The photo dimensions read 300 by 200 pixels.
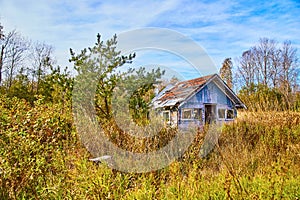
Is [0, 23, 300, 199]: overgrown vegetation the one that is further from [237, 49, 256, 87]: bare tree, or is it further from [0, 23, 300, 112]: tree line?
[237, 49, 256, 87]: bare tree

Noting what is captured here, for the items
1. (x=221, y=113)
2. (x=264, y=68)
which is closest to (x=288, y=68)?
(x=264, y=68)

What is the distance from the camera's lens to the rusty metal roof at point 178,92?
13.9 metres

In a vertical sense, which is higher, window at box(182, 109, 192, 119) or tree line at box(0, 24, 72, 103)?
tree line at box(0, 24, 72, 103)

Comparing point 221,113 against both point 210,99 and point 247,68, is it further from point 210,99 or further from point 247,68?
point 247,68

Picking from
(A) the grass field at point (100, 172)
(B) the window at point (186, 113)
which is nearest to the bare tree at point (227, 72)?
(B) the window at point (186, 113)

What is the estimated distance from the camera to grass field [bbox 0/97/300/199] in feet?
11.9

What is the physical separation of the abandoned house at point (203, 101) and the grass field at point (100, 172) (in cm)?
768

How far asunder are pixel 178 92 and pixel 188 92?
0.97 meters

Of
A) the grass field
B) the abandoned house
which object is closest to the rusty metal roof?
the abandoned house

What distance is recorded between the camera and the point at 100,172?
421cm

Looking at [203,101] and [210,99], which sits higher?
[210,99]

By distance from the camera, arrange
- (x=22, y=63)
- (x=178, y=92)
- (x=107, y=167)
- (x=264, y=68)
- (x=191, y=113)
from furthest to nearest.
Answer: (x=264, y=68) → (x=22, y=63) → (x=178, y=92) → (x=191, y=113) → (x=107, y=167)

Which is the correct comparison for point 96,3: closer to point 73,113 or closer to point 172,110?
point 73,113

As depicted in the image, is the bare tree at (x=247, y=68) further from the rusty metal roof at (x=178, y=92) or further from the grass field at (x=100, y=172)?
the grass field at (x=100, y=172)
